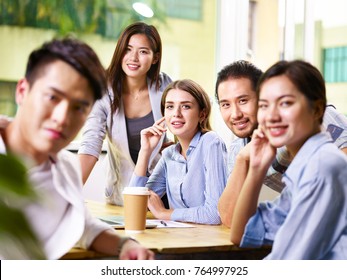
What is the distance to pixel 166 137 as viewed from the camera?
1.66 meters

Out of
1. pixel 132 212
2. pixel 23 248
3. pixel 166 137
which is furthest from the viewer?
pixel 166 137

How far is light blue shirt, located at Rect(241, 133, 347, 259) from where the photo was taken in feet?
2.96

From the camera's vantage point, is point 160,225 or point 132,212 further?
point 160,225

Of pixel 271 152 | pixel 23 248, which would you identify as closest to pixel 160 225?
pixel 271 152

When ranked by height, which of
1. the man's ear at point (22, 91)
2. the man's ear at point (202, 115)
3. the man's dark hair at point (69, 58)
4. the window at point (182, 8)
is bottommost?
the man's ear at point (202, 115)

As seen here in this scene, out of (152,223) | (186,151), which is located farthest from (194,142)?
(152,223)

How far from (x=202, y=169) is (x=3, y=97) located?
0.65m

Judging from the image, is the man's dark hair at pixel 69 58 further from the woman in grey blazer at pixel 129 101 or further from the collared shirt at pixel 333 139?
the woman in grey blazer at pixel 129 101

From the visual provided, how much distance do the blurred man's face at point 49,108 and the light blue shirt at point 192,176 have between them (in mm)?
576

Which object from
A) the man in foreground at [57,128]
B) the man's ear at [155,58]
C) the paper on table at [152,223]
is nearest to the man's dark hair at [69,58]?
the man in foreground at [57,128]

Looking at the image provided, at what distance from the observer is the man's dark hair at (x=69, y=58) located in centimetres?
88

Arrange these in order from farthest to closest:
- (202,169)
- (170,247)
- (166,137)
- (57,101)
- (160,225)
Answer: (166,137) → (202,169) → (160,225) → (170,247) → (57,101)
